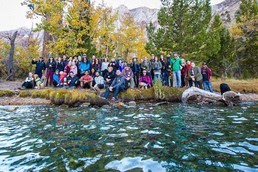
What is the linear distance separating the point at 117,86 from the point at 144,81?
7.50ft

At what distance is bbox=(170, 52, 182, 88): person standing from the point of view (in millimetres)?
16359

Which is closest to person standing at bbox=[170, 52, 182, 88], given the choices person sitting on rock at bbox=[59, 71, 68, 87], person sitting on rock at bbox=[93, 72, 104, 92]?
person sitting on rock at bbox=[93, 72, 104, 92]

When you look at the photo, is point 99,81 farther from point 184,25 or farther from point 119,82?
point 184,25

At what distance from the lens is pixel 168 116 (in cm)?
1045

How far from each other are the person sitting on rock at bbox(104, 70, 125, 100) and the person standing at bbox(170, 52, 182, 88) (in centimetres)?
342

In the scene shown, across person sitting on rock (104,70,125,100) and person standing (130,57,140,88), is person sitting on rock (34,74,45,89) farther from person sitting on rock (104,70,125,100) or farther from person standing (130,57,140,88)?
person standing (130,57,140,88)

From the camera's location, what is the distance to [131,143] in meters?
6.48

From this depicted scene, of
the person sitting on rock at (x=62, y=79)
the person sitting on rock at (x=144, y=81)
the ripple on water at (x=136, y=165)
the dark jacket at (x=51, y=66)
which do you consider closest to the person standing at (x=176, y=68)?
the person sitting on rock at (x=144, y=81)

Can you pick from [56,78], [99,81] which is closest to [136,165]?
[99,81]

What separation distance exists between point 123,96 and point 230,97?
20.3ft

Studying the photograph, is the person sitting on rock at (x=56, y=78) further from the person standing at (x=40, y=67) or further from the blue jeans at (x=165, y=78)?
the blue jeans at (x=165, y=78)

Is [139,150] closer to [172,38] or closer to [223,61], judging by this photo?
[172,38]

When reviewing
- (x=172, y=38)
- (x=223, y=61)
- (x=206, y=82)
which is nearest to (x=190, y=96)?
(x=206, y=82)

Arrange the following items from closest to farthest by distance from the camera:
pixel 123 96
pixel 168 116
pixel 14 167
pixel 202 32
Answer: pixel 14 167, pixel 168 116, pixel 123 96, pixel 202 32
